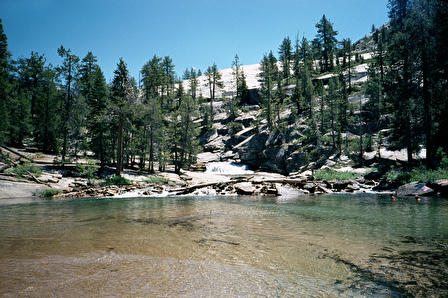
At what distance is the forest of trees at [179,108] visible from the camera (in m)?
23.9

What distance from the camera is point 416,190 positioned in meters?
17.0

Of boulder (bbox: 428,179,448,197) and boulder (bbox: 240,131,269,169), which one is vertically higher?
boulder (bbox: 240,131,269,169)

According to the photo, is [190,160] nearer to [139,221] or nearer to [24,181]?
Answer: [24,181]

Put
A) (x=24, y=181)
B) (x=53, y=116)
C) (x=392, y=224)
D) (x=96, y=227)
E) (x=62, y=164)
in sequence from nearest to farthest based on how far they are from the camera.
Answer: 1. (x=96, y=227)
2. (x=392, y=224)
3. (x=24, y=181)
4. (x=62, y=164)
5. (x=53, y=116)

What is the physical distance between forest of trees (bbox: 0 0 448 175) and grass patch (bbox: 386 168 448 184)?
182 centimetres

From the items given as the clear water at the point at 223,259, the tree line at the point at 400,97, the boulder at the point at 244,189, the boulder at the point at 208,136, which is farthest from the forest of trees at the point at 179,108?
the clear water at the point at 223,259

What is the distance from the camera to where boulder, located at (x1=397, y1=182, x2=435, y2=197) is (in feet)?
53.6

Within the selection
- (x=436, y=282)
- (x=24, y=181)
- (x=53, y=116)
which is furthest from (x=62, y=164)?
(x=436, y=282)

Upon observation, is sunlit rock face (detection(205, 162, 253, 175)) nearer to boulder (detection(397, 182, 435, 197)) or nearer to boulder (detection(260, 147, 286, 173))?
boulder (detection(260, 147, 286, 173))

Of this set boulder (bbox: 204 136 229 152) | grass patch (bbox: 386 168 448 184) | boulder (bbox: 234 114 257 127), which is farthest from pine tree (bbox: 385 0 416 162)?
boulder (bbox: 234 114 257 127)

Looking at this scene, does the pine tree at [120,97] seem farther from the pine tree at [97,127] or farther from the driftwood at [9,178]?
the driftwood at [9,178]

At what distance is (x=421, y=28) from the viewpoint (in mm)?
23719

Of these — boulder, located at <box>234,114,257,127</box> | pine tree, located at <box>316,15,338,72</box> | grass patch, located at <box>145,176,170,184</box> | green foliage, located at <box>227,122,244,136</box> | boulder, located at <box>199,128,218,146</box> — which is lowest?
grass patch, located at <box>145,176,170,184</box>

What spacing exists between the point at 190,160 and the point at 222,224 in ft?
114
